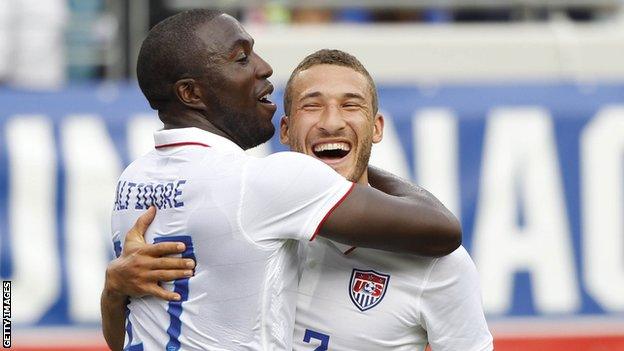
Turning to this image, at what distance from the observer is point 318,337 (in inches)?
145

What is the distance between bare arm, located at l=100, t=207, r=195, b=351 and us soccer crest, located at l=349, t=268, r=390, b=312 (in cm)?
50

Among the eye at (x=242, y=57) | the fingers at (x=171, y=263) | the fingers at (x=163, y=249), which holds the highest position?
the eye at (x=242, y=57)

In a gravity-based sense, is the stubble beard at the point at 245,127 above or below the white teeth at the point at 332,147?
above

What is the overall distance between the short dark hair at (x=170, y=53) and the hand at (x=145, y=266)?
14.0 inches

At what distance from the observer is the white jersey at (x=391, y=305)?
364 centimetres

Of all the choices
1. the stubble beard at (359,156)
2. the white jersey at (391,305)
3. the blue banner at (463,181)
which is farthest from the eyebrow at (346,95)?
the blue banner at (463,181)

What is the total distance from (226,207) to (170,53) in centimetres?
49

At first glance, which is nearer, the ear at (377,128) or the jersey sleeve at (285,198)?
the jersey sleeve at (285,198)

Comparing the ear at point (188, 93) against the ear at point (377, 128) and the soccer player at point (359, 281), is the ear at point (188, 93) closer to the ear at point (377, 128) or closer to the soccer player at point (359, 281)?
the soccer player at point (359, 281)

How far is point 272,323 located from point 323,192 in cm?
38

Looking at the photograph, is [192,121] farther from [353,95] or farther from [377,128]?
[377,128]

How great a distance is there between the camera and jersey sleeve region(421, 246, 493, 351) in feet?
11.9

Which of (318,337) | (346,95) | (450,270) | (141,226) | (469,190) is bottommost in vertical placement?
(469,190)
